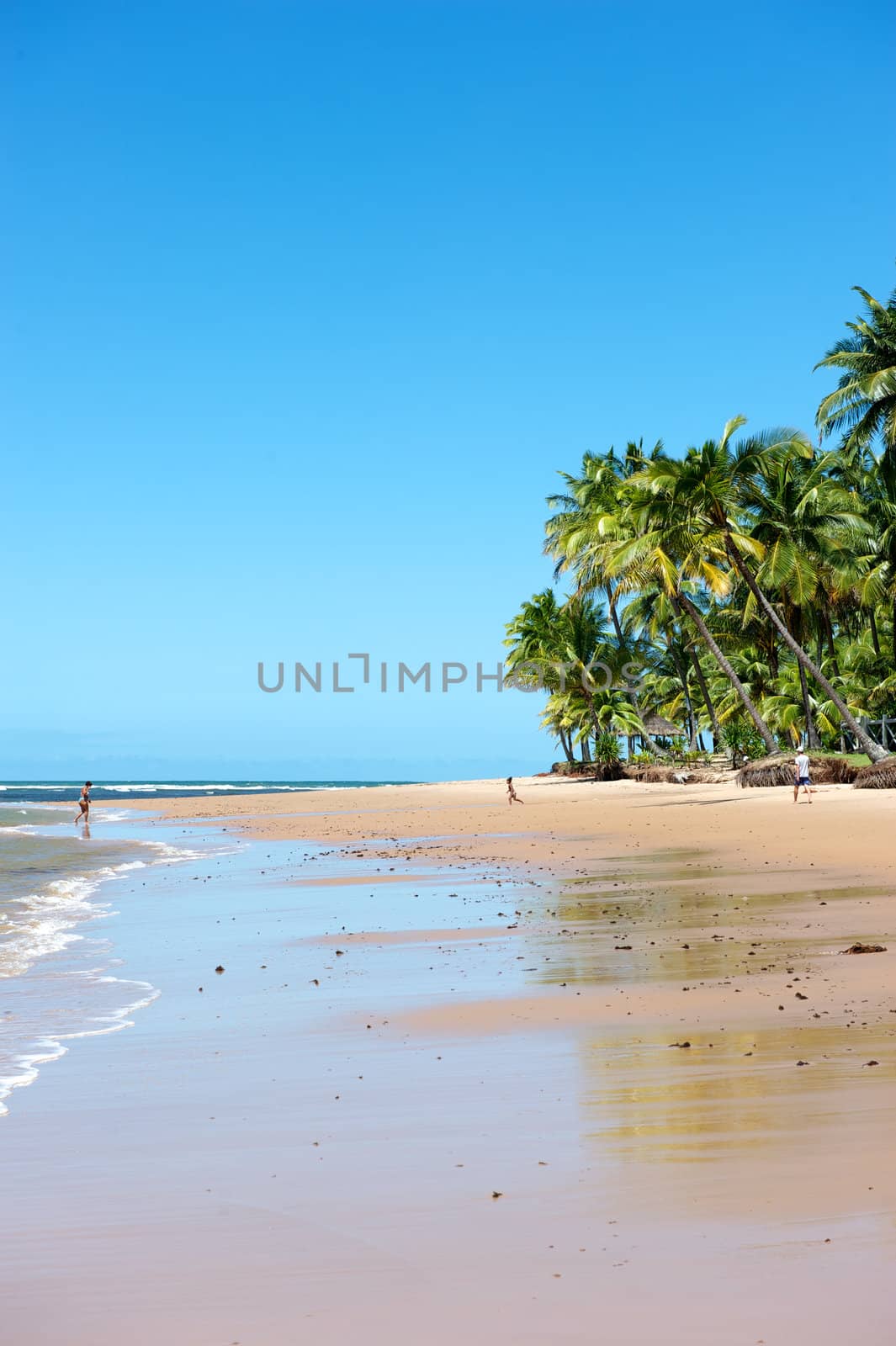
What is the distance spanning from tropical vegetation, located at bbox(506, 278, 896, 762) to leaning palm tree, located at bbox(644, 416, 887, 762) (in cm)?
6

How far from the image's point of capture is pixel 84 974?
33.4 feet

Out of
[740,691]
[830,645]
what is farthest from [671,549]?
[830,645]

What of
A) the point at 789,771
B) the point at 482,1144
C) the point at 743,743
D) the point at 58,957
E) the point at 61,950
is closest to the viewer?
the point at 482,1144

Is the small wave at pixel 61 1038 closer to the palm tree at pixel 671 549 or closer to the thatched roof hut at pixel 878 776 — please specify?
the thatched roof hut at pixel 878 776

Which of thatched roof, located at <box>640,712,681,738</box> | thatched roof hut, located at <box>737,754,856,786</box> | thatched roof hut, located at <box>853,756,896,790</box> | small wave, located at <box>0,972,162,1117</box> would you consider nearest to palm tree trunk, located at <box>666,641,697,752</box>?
thatched roof, located at <box>640,712,681,738</box>

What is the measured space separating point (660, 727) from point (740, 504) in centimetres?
3773

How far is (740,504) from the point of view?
4081cm

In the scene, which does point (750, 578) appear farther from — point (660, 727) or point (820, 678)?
point (660, 727)

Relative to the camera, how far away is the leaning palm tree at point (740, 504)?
36562 millimetres

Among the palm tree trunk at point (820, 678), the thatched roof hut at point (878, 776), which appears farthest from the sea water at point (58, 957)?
the palm tree trunk at point (820, 678)

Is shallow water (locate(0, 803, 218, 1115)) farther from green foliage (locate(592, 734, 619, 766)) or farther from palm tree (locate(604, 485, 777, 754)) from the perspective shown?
green foliage (locate(592, 734, 619, 766))

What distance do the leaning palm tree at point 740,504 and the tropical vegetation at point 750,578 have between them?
0.20 ft

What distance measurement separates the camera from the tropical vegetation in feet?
121

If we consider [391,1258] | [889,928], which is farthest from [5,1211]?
[889,928]
